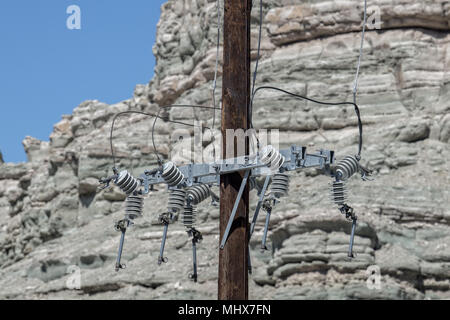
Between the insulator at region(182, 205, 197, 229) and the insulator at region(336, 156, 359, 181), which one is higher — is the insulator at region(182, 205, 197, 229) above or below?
below

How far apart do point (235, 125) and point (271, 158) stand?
690 mm

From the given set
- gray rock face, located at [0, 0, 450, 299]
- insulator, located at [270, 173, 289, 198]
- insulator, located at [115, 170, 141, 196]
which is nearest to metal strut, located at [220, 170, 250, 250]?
insulator, located at [270, 173, 289, 198]

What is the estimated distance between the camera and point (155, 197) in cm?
3538

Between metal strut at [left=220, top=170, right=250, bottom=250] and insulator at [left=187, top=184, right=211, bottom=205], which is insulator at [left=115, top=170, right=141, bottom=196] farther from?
metal strut at [left=220, top=170, right=250, bottom=250]

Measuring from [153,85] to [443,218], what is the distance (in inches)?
856

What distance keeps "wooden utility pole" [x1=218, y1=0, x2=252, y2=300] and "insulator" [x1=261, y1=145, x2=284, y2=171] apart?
0.32 meters

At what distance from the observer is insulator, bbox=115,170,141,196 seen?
1509cm

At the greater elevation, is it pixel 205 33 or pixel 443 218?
pixel 205 33

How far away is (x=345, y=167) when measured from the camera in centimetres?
1420

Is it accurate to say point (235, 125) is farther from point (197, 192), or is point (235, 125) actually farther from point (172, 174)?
point (197, 192)

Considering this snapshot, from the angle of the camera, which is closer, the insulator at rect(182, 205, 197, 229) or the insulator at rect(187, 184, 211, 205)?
the insulator at rect(182, 205, 197, 229)
